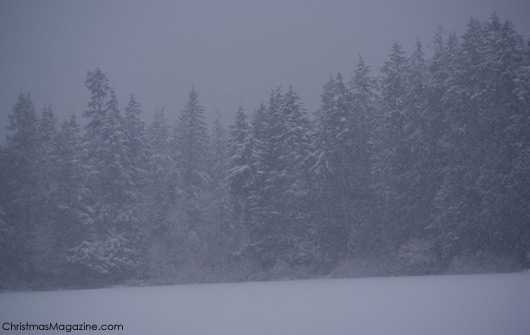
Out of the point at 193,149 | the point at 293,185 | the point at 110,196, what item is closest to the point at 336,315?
the point at 293,185

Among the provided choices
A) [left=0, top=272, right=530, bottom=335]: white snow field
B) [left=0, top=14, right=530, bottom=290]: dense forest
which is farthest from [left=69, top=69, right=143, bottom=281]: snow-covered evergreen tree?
[left=0, top=272, right=530, bottom=335]: white snow field

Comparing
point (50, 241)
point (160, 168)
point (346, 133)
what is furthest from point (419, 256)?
point (50, 241)

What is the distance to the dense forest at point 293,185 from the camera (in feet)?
101

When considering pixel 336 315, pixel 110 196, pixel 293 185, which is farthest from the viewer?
pixel 110 196

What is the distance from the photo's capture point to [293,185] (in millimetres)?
38312

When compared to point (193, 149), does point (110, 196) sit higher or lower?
lower

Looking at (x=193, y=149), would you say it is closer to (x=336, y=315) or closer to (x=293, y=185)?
(x=293, y=185)

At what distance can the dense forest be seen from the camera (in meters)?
30.7

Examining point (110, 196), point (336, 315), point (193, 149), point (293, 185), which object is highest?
point (193, 149)

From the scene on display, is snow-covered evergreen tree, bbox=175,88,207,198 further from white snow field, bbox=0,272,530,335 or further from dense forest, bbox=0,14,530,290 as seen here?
white snow field, bbox=0,272,530,335

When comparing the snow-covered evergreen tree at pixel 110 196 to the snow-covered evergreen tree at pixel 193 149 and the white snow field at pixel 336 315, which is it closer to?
the snow-covered evergreen tree at pixel 193 149

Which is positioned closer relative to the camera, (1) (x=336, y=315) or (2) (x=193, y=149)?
(1) (x=336, y=315)

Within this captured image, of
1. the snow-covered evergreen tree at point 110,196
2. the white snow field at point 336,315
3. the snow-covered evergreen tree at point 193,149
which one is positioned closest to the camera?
the white snow field at point 336,315

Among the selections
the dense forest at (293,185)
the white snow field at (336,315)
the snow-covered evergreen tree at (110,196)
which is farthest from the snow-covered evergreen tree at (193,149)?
the white snow field at (336,315)
